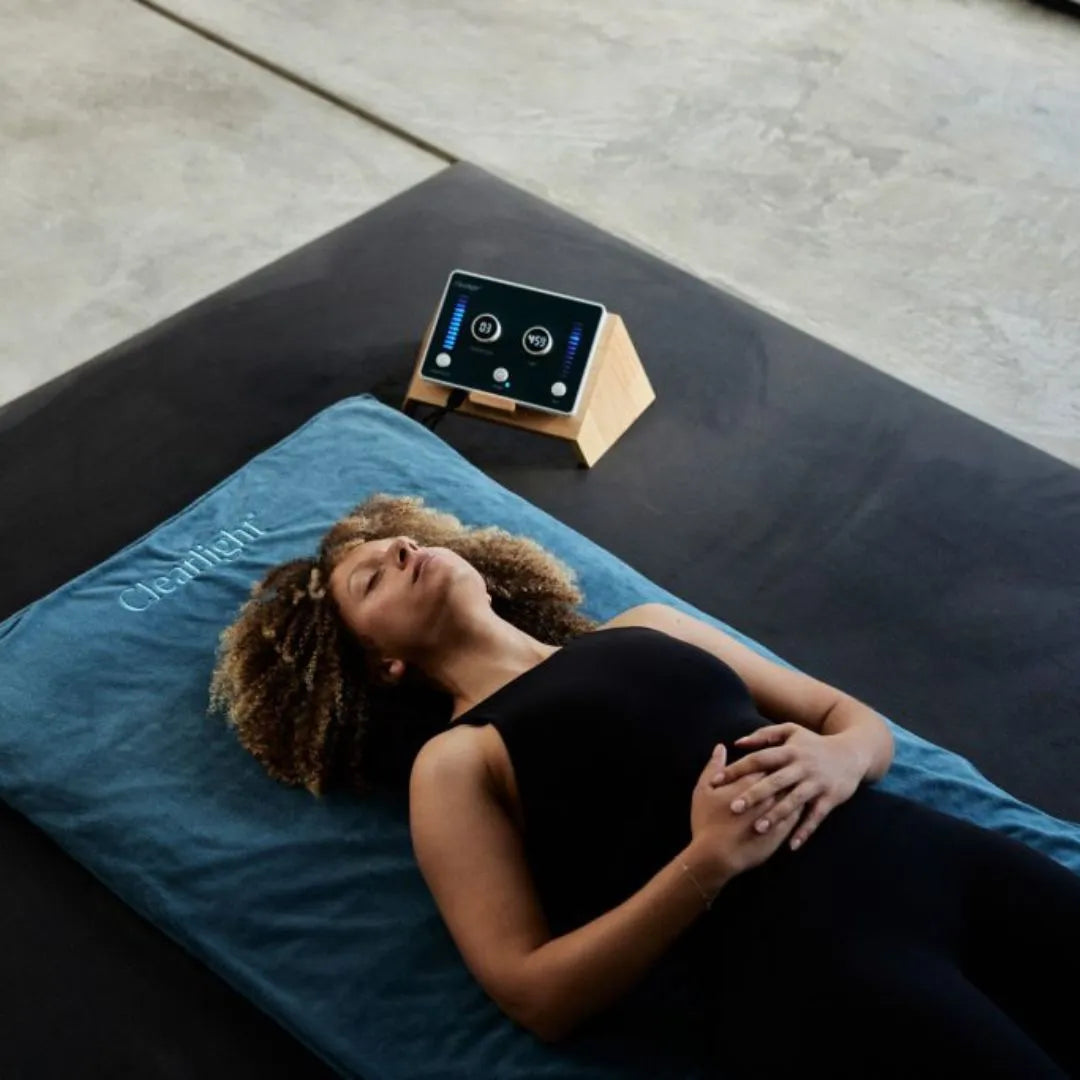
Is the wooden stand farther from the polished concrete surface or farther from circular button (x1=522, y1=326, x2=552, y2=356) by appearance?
the polished concrete surface

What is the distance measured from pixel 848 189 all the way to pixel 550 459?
4.19 feet

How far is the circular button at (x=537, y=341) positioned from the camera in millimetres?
2205

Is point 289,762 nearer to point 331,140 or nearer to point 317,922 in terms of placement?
point 317,922

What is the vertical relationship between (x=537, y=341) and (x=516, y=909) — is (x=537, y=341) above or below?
above

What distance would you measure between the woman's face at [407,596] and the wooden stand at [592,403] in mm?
599

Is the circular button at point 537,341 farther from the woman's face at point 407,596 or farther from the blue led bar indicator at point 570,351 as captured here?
the woman's face at point 407,596

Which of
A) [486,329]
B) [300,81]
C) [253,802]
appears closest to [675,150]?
[300,81]

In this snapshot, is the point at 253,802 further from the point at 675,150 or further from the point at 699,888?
the point at 675,150

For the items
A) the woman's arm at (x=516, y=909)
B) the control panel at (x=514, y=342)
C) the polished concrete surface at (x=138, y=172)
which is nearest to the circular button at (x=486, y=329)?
the control panel at (x=514, y=342)

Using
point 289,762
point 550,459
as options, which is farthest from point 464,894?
point 550,459

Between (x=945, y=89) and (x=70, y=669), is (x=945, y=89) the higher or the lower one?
the higher one

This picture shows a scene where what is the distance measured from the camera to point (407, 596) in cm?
160

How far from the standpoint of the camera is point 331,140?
315 centimetres

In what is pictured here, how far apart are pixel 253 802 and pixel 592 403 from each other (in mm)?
855
